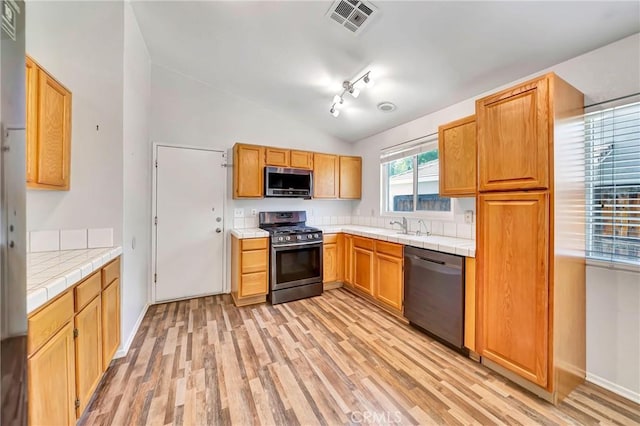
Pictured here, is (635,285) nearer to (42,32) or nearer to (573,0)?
(573,0)

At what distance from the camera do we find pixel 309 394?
1.68m

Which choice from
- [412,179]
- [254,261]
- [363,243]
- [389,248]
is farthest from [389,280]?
[254,261]

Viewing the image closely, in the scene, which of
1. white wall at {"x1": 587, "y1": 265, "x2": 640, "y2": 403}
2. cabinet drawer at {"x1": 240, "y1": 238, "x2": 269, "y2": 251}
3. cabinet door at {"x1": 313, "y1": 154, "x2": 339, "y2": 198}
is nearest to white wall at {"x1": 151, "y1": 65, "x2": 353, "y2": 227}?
cabinet door at {"x1": 313, "y1": 154, "x2": 339, "y2": 198}

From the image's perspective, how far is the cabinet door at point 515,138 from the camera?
5.26 ft

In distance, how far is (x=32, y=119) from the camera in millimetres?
1519

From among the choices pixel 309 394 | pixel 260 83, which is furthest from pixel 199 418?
pixel 260 83

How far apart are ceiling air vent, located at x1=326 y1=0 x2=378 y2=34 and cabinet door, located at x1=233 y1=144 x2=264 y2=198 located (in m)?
1.85

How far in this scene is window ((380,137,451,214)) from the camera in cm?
304

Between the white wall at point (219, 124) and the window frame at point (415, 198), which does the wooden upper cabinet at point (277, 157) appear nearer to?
the white wall at point (219, 124)

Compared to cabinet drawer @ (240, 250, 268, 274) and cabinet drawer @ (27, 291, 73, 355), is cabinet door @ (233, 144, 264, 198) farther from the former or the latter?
cabinet drawer @ (27, 291, 73, 355)

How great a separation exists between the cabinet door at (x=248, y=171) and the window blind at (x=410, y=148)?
1.83 metres

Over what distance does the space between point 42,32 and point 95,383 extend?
2.55 metres

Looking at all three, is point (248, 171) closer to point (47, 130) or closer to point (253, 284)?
point (253, 284)

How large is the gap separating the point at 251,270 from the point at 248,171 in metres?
1.30
